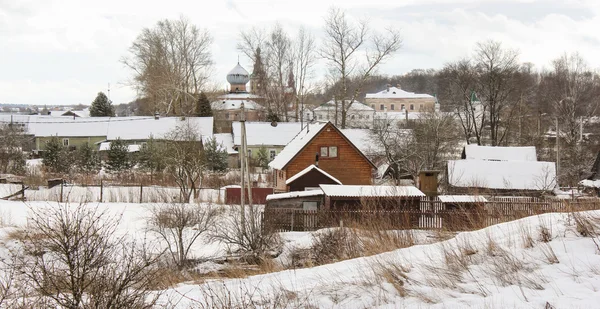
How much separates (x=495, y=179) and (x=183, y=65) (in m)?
40.9

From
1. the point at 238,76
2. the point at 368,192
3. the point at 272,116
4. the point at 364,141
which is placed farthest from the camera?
the point at 238,76

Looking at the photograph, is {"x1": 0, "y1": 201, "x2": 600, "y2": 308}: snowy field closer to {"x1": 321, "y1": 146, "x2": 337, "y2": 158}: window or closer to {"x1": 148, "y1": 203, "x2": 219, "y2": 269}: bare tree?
{"x1": 148, "y1": 203, "x2": 219, "y2": 269}: bare tree

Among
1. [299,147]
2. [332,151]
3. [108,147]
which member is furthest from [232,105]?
[332,151]

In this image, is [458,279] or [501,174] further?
[501,174]

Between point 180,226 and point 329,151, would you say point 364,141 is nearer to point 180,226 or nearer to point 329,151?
point 329,151

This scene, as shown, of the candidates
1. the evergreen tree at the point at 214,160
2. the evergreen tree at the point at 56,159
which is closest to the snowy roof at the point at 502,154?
the evergreen tree at the point at 214,160

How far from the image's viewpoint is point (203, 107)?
58.1 metres

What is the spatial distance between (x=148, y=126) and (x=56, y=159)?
1386 cm

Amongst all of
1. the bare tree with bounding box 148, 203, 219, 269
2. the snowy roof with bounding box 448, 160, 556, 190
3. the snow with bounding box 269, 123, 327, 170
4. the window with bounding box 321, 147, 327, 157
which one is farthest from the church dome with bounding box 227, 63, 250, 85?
the bare tree with bounding box 148, 203, 219, 269

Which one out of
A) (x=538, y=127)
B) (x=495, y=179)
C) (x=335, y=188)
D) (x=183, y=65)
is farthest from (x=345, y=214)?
(x=183, y=65)

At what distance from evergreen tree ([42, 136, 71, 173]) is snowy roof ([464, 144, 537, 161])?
97.1 ft

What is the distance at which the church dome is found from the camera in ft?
323

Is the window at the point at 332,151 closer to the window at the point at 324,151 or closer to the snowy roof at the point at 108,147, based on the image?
the window at the point at 324,151

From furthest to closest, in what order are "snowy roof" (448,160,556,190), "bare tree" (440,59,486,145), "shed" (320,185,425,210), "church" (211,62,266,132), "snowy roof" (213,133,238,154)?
"church" (211,62,266,132) → "snowy roof" (213,133,238,154) → "bare tree" (440,59,486,145) → "snowy roof" (448,160,556,190) → "shed" (320,185,425,210)
